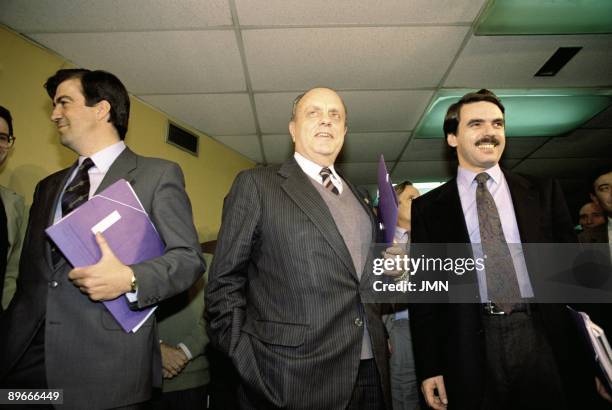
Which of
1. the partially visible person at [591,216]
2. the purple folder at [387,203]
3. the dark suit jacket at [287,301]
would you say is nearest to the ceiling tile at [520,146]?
the partially visible person at [591,216]

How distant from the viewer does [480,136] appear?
1646 mm

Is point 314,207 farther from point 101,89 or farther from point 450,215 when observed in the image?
point 101,89

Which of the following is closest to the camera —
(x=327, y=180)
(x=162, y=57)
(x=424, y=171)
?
(x=327, y=180)

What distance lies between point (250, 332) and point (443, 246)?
87 centimetres

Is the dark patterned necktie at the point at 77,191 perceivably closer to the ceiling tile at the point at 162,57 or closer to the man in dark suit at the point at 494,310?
the man in dark suit at the point at 494,310

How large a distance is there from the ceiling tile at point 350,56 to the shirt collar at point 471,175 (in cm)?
139

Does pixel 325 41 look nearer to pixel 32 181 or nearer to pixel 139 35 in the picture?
pixel 139 35

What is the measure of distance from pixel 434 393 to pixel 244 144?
3518 millimetres

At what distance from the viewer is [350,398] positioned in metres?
1.08

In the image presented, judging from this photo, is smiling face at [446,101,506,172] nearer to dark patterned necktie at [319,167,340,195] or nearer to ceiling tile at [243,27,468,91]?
dark patterned necktie at [319,167,340,195]

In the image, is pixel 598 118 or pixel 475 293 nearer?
pixel 475 293

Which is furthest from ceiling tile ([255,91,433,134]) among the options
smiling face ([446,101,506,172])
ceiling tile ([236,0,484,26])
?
smiling face ([446,101,506,172])

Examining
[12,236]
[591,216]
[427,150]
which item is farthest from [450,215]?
[427,150]

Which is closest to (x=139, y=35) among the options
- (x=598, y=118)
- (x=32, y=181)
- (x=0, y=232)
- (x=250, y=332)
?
(x=32, y=181)
